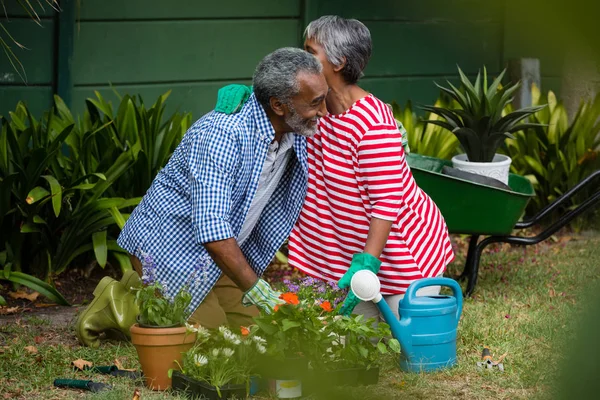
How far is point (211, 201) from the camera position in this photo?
2.89m

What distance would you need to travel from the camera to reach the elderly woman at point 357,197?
3.19 metres

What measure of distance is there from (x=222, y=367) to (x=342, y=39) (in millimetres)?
1257

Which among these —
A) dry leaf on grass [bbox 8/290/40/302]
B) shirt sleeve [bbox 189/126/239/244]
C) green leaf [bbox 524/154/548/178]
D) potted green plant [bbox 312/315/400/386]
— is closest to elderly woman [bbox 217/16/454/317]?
potted green plant [bbox 312/315/400/386]

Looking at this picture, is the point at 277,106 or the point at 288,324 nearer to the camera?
the point at 288,324

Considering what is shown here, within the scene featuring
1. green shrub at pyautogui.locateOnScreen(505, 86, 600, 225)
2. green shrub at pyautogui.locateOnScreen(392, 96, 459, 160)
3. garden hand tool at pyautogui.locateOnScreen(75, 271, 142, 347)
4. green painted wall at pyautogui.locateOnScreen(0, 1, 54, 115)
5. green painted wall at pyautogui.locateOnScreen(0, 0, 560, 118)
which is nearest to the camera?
garden hand tool at pyautogui.locateOnScreen(75, 271, 142, 347)

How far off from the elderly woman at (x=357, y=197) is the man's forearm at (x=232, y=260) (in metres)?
0.36

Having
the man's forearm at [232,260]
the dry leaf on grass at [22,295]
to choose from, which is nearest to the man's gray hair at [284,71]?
the man's forearm at [232,260]

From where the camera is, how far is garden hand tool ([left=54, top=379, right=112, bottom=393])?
304cm

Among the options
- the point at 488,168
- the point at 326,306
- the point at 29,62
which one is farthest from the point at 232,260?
the point at 29,62

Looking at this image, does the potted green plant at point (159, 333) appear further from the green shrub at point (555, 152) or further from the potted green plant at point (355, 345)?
the green shrub at point (555, 152)

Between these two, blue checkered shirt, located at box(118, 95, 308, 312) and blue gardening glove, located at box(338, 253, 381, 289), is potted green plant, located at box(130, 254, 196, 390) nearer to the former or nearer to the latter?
blue checkered shirt, located at box(118, 95, 308, 312)

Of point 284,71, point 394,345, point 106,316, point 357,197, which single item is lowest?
point 106,316

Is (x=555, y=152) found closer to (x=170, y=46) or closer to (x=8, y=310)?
(x=170, y=46)

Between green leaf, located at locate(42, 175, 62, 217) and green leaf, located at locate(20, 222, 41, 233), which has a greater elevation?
green leaf, located at locate(42, 175, 62, 217)
